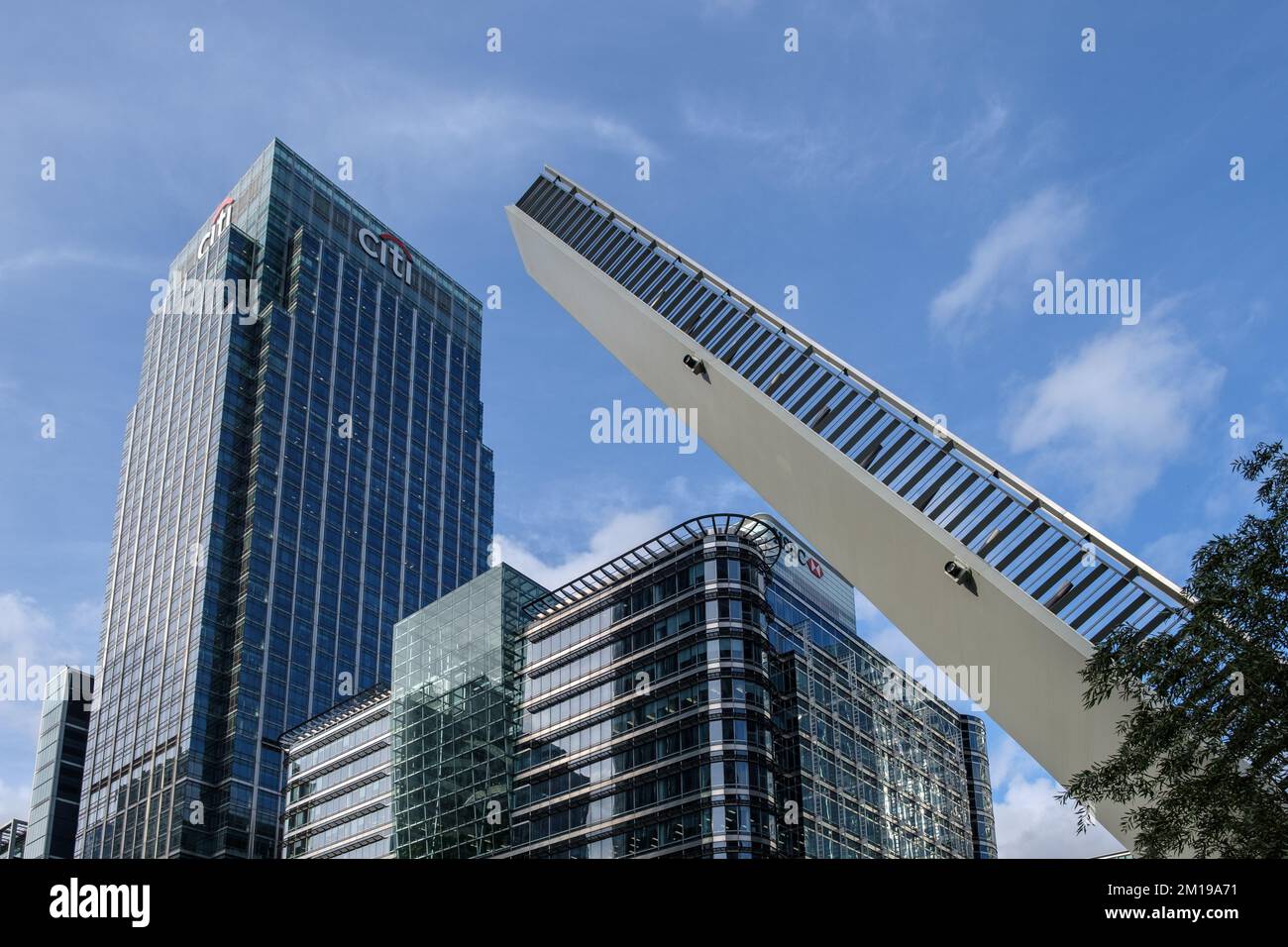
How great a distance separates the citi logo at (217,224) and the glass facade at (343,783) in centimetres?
6392

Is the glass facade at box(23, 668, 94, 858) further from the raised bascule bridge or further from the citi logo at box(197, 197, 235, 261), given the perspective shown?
the raised bascule bridge

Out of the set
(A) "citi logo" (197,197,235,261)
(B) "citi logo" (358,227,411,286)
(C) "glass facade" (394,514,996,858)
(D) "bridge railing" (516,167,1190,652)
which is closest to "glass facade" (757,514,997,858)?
(C) "glass facade" (394,514,996,858)

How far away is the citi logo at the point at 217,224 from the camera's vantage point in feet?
423

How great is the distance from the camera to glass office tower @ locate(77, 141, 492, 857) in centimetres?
10312

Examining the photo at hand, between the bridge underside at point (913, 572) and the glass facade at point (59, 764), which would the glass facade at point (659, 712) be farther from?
the glass facade at point (59, 764)

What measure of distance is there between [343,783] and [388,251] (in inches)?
2985

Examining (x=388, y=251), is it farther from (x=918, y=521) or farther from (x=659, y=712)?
(x=918, y=521)

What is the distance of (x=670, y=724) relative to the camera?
6319 centimetres
